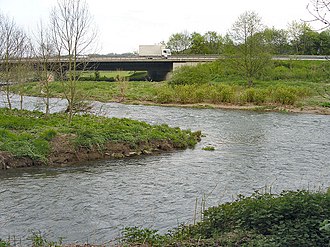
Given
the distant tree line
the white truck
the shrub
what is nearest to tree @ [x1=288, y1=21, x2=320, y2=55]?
the distant tree line

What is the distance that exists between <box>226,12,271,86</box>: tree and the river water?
25.4m

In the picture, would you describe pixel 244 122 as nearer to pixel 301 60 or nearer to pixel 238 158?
pixel 238 158

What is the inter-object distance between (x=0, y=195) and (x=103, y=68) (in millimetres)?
61129

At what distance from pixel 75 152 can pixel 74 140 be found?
60 cm

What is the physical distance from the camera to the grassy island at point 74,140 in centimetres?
1769

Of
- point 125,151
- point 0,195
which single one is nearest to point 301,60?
point 125,151

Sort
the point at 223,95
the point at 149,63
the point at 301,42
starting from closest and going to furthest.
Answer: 1. the point at 223,95
2. the point at 149,63
3. the point at 301,42

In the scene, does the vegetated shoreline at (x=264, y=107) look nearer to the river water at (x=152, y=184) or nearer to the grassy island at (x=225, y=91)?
the grassy island at (x=225, y=91)

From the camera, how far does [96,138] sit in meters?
19.5

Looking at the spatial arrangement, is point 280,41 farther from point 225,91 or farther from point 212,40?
point 225,91

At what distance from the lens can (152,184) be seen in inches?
609

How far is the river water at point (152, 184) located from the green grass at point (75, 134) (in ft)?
3.33

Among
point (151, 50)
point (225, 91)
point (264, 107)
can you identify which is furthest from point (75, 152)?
point (151, 50)

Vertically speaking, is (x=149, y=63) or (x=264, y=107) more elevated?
(x=149, y=63)
